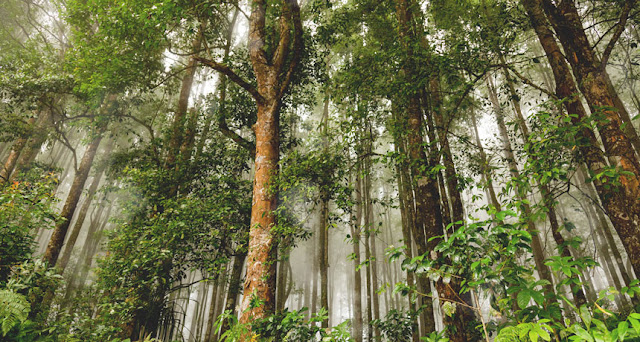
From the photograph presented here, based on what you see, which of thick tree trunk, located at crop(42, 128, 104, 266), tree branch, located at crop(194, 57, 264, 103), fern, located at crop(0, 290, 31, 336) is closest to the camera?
fern, located at crop(0, 290, 31, 336)

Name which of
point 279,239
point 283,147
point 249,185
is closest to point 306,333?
point 279,239

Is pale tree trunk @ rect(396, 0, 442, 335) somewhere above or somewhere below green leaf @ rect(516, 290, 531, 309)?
above

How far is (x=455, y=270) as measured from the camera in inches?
93.4

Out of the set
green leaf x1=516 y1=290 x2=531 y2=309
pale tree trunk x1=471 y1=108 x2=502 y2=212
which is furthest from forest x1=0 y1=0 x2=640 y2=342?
pale tree trunk x1=471 y1=108 x2=502 y2=212

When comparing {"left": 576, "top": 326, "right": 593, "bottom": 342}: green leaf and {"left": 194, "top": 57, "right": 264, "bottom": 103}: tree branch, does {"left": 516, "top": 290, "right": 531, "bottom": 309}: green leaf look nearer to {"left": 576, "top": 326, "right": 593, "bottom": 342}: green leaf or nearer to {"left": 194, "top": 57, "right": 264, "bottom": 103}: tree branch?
{"left": 576, "top": 326, "right": 593, "bottom": 342}: green leaf

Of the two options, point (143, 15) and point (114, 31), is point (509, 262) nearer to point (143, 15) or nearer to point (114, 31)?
point (143, 15)

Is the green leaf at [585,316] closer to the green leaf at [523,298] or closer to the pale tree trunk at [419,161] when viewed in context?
the green leaf at [523,298]

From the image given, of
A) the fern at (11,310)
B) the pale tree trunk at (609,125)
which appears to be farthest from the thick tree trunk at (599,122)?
the fern at (11,310)

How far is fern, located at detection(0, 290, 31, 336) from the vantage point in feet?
9.28

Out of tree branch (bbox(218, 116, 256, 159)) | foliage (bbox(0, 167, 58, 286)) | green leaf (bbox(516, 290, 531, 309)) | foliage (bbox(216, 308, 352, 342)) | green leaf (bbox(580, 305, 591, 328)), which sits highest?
tree branch (bbox(218, 116, 256, 159))

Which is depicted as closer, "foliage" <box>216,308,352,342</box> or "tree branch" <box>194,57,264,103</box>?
"foliage" <box>216,308,352,342</box>

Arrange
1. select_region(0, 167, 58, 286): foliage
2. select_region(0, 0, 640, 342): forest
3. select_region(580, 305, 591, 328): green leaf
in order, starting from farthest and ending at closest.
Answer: select_region(0, 167, 58, 286): foliage, select_region(0, 0, 640, 342): forest, select_region(580, 305, 591, 328): green leaf

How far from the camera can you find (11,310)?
2900 mm

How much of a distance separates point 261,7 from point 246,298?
5.82 meters
